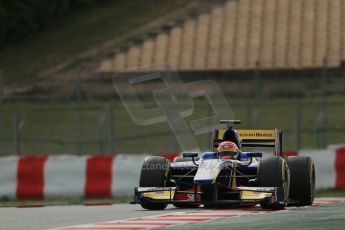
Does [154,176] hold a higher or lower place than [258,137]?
lower

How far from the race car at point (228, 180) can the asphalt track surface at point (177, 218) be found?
0.51ft

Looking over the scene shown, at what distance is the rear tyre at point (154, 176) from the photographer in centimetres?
1406

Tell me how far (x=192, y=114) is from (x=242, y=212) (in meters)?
11.1

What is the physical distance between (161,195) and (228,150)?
0.98 meters

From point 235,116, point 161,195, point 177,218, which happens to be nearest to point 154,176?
point 161,195

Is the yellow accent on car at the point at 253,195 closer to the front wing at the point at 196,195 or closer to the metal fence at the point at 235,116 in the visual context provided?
the front wing at the point at 196,195

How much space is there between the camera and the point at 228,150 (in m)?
14.2

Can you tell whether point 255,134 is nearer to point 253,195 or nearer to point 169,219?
point 253,195

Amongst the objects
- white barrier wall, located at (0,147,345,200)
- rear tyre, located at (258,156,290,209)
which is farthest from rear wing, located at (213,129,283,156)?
white barrier wall, located at (0,147,345,200)

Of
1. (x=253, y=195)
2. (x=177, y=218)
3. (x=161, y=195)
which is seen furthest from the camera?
(x=161, y=195)

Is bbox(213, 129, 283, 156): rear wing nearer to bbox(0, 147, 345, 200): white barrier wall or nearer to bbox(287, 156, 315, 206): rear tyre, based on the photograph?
bbox(287, 156, 315, 206): rear tyre

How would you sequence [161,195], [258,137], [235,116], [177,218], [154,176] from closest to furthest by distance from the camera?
1. [177,218]
2. [161,195]
3. [154,176]
4. [258,137]
5. [235,116]

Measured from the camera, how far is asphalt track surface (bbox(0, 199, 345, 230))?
11.2m

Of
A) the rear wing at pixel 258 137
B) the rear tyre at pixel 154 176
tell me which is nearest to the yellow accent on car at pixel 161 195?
the rear tyre at pixel 154 176
